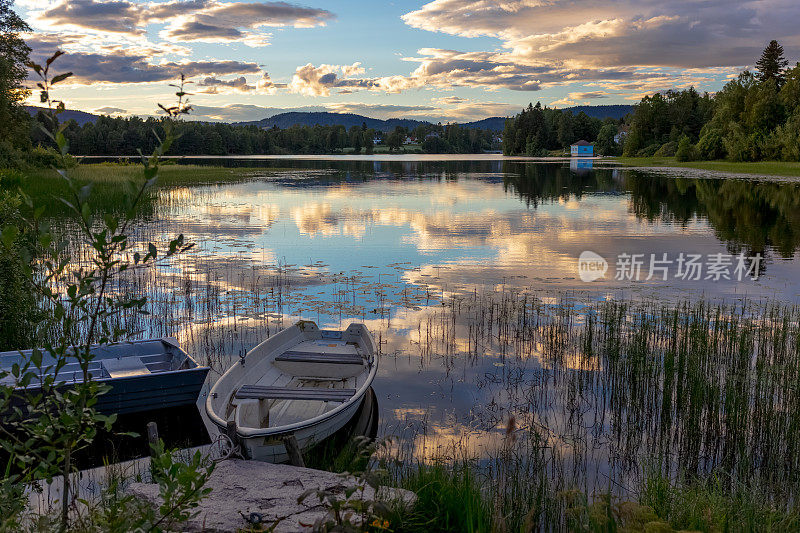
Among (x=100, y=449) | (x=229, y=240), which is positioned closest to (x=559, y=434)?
(x=100, y=449)

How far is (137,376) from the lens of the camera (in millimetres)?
9609

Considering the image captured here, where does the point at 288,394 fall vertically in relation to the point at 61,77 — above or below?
below

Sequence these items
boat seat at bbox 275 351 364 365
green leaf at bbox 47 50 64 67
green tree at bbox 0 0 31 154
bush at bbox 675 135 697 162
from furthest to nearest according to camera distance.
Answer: bush at bbox 675 135 697 162
green tree at bbox 0 0 31 154
boat seat at bbox 275 351 364 365
green leaf at bbox 47 50 64 67

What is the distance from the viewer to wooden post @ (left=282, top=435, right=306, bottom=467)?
772 cm

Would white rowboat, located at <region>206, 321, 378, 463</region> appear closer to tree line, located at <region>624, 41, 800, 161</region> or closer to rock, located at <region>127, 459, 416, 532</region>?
rock, located at <region>127, 459, 416, 532</region>

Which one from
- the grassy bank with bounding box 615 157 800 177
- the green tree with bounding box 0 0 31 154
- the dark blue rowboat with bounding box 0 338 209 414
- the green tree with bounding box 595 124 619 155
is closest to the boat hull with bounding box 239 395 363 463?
the dark blue rowboat with bounding box 0 338 209 414

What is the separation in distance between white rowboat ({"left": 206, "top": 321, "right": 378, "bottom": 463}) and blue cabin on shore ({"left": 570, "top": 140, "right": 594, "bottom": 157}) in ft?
555

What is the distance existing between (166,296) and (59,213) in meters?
16.6

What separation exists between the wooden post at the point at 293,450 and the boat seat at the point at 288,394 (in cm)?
135

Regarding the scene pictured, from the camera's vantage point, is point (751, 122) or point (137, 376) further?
point (751, 122)

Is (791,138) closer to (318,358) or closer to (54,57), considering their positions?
(318,358)

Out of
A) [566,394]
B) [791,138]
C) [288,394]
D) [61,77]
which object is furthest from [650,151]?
[61,77]

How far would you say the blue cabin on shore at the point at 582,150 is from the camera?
17073cm

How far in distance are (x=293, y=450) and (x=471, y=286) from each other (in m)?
10.8
